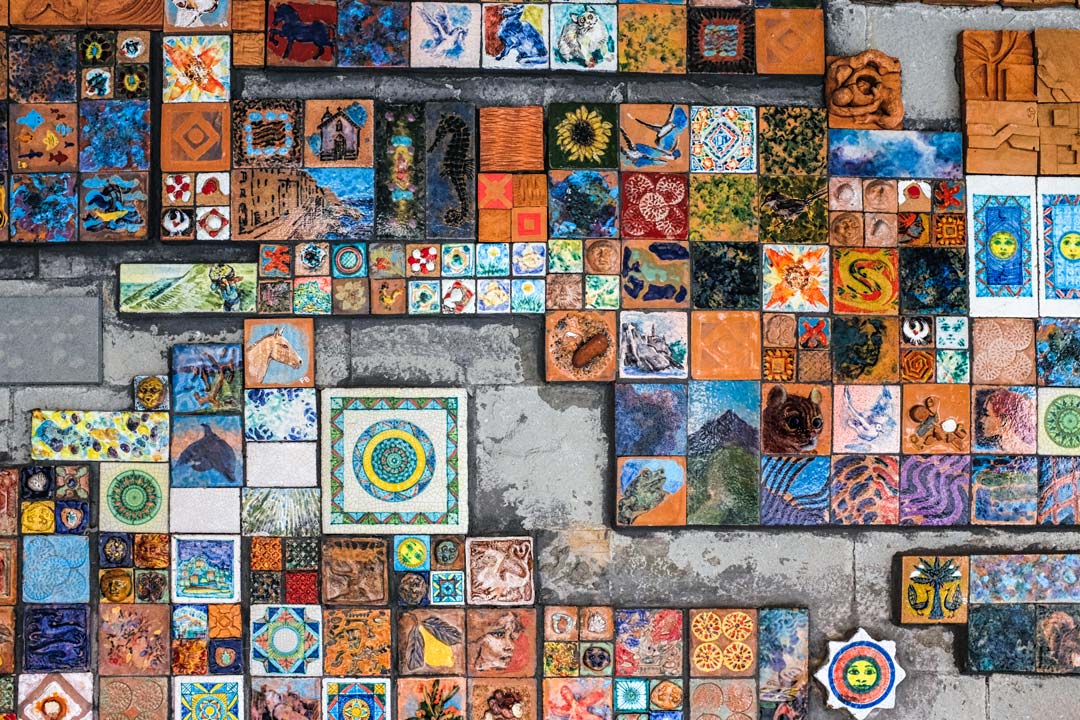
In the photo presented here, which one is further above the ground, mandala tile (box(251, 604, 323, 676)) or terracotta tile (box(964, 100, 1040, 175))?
terracotta tile (box(964, 100, 1040, 175))

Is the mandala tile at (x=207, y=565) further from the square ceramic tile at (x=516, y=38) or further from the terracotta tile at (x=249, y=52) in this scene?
the square ceramic tile at (x=516, y=38)

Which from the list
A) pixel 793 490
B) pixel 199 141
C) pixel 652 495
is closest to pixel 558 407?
pixel 652 495

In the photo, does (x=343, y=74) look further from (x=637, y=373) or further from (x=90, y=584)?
(x=90, y=584)

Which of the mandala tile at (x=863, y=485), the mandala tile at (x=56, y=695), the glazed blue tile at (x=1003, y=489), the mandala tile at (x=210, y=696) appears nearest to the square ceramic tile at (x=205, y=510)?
the mandala tile at (x=210, y=696)

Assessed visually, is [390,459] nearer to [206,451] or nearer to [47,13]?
[206,451]

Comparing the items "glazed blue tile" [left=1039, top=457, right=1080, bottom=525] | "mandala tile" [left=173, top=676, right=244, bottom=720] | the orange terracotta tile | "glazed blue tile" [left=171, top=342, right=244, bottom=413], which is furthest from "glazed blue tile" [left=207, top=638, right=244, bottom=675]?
"glazed blue tile" [left=1039, top=457, right=1080, bottom=525]

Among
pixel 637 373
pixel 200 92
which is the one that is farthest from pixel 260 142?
pixel 637 373

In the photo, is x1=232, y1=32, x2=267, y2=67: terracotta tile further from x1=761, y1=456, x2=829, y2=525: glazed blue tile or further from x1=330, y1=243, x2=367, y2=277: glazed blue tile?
x1=761, y1=456, x2=829, y2=525: glazed blue tile
